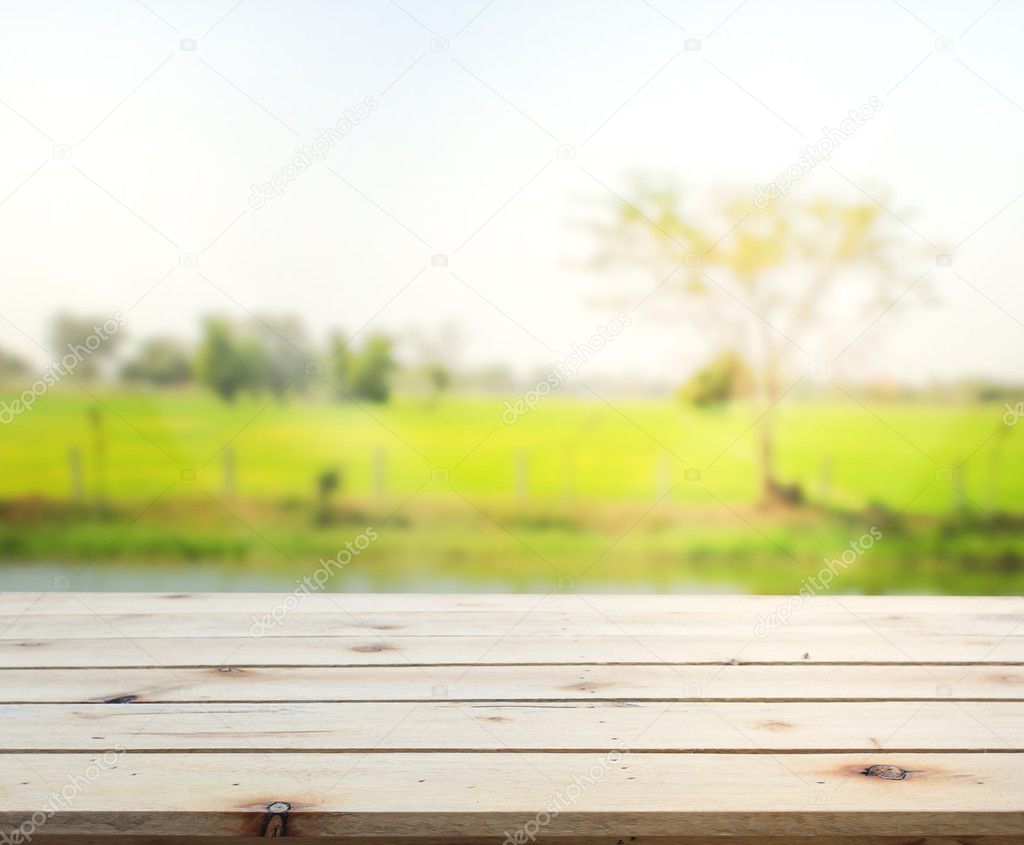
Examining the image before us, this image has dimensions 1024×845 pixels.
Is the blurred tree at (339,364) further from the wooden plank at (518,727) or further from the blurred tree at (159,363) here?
the wooden plank at (518,727)

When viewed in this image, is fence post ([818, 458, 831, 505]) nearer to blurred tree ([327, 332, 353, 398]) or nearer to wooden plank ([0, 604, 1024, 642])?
wooden plank ([0, 604, 1024, 642])

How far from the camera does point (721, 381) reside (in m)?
3.00

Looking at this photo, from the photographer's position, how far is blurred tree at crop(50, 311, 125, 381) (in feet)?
9.49

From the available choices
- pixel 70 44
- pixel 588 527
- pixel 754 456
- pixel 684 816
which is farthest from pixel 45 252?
pixel 684 816

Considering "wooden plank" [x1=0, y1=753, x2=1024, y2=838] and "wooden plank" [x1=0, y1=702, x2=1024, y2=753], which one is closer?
"wooden plank" [x1=0, y1=753, x2=1024, y2=838]

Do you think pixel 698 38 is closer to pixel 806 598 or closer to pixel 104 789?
pixel 806 598

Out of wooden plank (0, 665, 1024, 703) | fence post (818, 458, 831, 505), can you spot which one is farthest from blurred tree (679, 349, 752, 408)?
wooden plank (0, 665, 1024, 703)

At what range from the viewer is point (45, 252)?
289 cm
